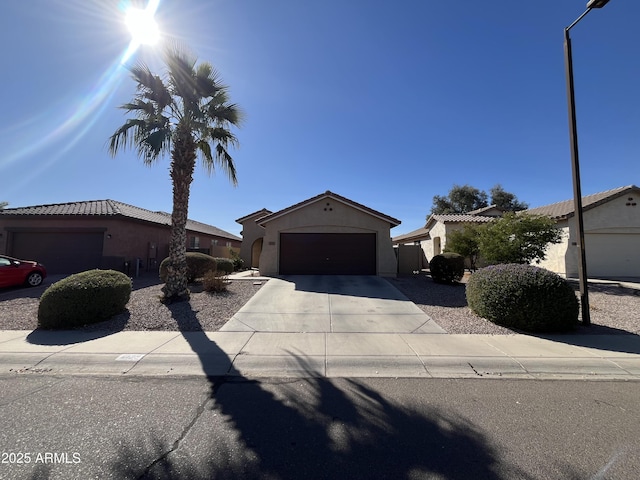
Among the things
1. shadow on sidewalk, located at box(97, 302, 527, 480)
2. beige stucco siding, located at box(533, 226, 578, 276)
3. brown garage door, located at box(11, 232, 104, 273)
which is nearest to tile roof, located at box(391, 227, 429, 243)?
beige stucco siding, located at box(533, 226, 578, 276)

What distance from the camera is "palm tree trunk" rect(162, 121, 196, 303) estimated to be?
9.44 meters

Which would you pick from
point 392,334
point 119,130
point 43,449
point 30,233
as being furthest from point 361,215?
point 30,233

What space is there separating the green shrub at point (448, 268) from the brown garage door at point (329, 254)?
3139 mm

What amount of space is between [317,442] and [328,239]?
513 inches

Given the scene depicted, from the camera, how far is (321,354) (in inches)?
212

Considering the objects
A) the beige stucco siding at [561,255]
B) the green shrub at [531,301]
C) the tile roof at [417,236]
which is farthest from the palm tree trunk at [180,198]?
the tile roof at [417,236]

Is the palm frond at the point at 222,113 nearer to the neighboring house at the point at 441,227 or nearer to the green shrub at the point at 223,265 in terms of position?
the green shrub at the point at 223,265

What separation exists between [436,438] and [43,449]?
149 inches

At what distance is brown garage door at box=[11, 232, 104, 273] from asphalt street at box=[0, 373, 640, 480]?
15.2m

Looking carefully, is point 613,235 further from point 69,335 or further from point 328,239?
point 69,335

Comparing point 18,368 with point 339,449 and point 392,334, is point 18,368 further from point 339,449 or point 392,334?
point 392,334

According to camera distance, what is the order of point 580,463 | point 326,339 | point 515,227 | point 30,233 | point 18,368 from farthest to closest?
point 30,233 < point 515,227 < point 326,339 < point 18,368 < point 580,463

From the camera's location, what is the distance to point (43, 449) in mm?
2809

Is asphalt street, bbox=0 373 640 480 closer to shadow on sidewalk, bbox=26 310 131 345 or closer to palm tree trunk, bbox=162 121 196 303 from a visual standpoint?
shadow on sidewalk, bbox=26 310 131 345
